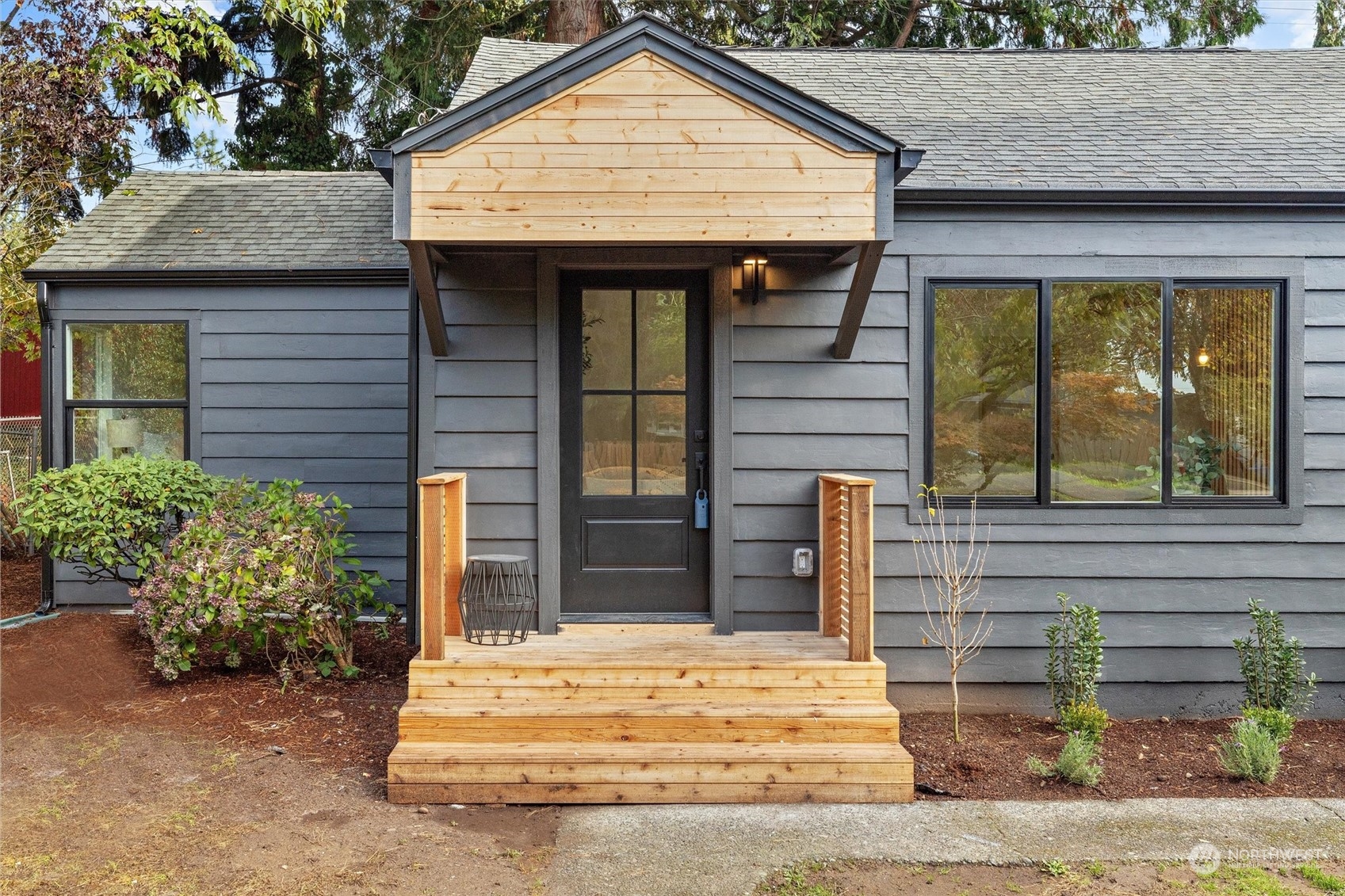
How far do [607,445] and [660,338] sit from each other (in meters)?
0.66

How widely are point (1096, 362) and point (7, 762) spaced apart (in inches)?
225

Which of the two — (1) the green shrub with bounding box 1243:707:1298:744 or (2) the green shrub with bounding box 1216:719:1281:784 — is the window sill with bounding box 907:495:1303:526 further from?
(2) the green shrub with bounding box 1216:719:1281:784

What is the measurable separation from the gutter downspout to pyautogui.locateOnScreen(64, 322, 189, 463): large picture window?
0.13 metres

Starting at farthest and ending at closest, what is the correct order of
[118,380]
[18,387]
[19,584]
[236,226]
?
[18,387] < [19,584] < [236,226] < [118,380]

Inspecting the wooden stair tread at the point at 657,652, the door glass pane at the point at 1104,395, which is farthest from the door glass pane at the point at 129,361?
the door glass pane at the point at 1104,395

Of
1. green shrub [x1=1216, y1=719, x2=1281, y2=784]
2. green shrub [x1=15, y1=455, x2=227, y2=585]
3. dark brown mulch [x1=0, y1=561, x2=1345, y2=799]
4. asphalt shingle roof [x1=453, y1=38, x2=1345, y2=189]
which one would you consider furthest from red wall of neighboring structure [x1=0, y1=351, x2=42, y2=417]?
green shrub [x1=1216, y1=719, x2=1281, y2=784]

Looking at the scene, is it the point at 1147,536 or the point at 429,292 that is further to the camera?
the point at 1147,536

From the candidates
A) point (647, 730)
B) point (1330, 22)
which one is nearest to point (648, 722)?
point (647, 730)

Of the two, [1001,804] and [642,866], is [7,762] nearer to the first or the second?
[642,866]

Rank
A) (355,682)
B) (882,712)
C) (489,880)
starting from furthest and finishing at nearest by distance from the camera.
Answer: (355,682) → (882,712) → (489,880)

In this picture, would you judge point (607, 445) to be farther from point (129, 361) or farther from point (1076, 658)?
point (129, 361)

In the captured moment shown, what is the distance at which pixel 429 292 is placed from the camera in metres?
4.09

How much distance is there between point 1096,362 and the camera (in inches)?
182

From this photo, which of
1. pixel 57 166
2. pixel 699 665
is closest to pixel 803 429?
pixel 699 665
